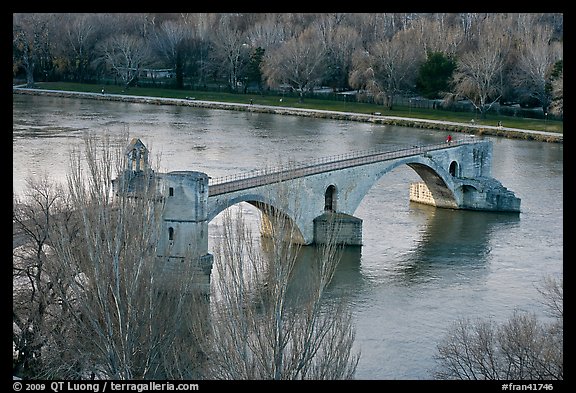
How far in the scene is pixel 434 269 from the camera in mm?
30891

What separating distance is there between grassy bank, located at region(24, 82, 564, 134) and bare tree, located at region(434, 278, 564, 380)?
1544 inches

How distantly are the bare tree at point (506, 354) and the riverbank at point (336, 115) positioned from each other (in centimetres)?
3663

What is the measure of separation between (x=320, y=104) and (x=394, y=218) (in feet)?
112

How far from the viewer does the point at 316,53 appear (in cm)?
7144

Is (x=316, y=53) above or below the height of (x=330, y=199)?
above

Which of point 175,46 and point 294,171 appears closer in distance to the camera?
point 294,171

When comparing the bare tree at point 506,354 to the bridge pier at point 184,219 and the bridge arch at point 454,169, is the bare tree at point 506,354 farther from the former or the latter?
the bridge arch at point 454,169

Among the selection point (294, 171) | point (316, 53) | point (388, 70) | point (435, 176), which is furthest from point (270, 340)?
point (316, 53)

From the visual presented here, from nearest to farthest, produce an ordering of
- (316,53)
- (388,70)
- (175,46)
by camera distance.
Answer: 1. (388,70)
2. (316,53)
3. (175,46)

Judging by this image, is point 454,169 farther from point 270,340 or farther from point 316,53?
point 316,53

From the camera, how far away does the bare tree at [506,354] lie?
742 inches

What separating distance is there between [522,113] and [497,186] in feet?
85.7
